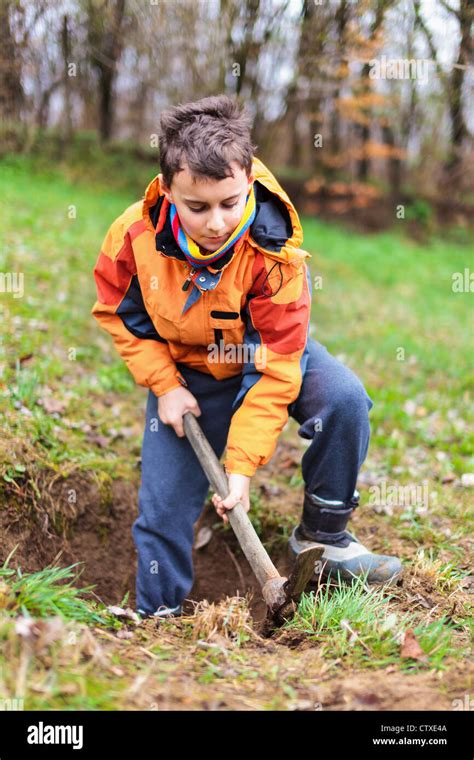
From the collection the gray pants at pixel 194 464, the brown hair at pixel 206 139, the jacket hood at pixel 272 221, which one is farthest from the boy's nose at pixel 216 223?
the gray pants at pixel 194 464

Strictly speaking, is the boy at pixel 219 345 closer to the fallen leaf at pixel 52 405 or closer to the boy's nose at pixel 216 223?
the boy's nose at pixel 216 223

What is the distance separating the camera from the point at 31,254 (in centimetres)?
627

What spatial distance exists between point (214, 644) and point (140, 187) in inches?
359

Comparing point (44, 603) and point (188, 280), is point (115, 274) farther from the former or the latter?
point (44, 603)

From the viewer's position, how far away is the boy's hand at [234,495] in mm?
2943

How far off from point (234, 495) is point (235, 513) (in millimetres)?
72

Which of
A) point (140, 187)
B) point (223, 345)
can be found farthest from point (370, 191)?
point (223, 345)

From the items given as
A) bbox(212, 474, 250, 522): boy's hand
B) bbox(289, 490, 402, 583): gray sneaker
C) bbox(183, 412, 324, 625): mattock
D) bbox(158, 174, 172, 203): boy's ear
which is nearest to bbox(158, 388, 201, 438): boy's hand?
bbox(183, 412, 324, 625): mattock

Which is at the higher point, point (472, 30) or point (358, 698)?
point (472, 30)

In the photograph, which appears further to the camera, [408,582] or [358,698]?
[408,582]

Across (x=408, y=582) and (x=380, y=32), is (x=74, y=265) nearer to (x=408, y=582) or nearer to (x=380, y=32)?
(x=408, y=582)

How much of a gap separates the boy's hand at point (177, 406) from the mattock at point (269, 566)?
27cm

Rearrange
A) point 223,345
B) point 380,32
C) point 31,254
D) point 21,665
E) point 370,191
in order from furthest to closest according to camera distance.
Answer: point 370,191 < point 380,32 < point 31,254 < point 223,345 < point 21,665

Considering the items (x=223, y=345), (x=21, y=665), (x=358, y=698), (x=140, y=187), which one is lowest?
(x=358, y=698)
